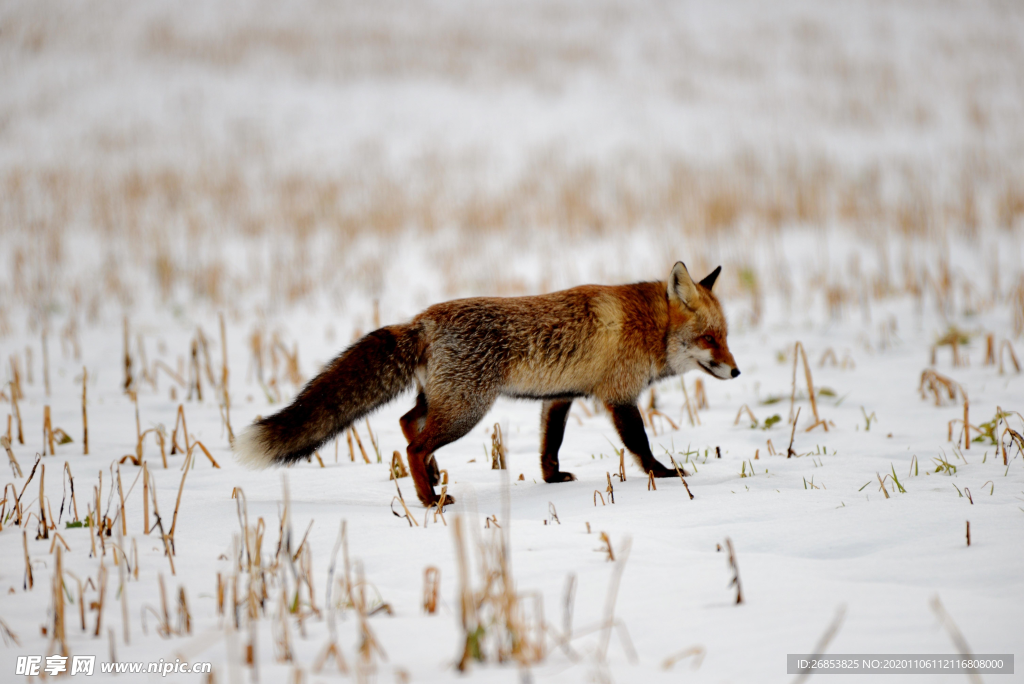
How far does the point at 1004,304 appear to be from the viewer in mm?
9172

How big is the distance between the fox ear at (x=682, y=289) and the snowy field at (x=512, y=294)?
1.06m

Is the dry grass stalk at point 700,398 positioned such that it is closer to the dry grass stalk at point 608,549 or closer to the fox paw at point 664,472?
the fox paw at point 664,472

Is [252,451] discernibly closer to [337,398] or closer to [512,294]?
[337,398]

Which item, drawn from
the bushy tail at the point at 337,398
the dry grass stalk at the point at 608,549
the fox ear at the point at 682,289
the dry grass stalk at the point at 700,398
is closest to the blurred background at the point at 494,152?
the dry grass stalk at the point at 700,398

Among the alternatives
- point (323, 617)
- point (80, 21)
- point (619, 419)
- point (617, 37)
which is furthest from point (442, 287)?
point (617, 37)

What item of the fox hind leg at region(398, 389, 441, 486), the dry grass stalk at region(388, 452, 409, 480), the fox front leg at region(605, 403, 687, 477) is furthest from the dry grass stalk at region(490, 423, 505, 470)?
the fox front leg at region(605, 403, 687, 477)

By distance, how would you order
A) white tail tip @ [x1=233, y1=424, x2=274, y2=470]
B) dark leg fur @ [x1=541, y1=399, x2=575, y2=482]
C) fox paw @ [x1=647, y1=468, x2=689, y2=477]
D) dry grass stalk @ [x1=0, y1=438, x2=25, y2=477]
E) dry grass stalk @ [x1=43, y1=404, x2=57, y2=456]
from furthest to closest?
1. dry grass stalk @ [x1=43, y1=404, x2=57, y2=456]
2. dark leg fur @ [x1=541, y1=399, x2=575, y2=482]
3. fox paw @ [x1=647, y1=468, x2=689, y2=477]
4. dry grass stalk @ [x1=0, y1=438, x2=25, y2=477]
5. white tail tip @ [x1=233, y1=424, x2=274, y2=470]

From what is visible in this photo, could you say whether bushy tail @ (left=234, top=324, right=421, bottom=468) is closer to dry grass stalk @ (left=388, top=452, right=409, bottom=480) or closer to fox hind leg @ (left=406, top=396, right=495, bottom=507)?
fox hind leg @ (left=406, top=396, right=495, bottom=507)

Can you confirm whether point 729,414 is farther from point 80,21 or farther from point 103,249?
point 80,21

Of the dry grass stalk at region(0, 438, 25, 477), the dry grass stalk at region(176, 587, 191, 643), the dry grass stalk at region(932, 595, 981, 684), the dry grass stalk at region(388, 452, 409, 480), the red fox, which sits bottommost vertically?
the dry grass stalk at region(932, 595, 981, 684)

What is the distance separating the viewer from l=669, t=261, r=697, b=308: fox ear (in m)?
4.82

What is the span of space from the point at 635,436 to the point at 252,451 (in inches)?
88.3

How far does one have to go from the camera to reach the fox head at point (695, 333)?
4.89 m

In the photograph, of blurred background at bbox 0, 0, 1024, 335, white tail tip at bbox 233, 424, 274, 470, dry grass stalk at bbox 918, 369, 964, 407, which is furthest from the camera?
blurred background at bbox 0, 0, 1024, 335
